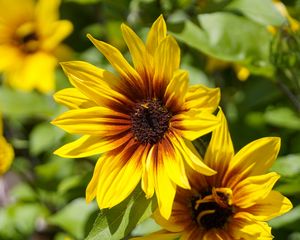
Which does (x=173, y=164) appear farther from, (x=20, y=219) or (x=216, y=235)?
(x=20, y=219)

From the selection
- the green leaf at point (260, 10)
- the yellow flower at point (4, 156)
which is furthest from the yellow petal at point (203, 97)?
the yellow flower at point (4, 156)

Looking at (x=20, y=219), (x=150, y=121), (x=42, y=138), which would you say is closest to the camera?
(x=150, y=121)

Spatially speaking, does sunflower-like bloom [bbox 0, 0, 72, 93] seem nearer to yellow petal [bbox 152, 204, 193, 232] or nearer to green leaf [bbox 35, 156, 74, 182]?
green leaf [bbox 35, 156, 74, 182]

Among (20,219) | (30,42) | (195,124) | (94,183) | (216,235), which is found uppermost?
(195,124)

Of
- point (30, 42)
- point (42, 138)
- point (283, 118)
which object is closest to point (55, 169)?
point (42, 138)

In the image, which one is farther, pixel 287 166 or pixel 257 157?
pixel 287 166

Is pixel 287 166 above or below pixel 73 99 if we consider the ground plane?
below

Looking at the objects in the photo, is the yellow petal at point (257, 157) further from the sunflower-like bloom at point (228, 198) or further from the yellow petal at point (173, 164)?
the yellow petal at point (173, 164)
